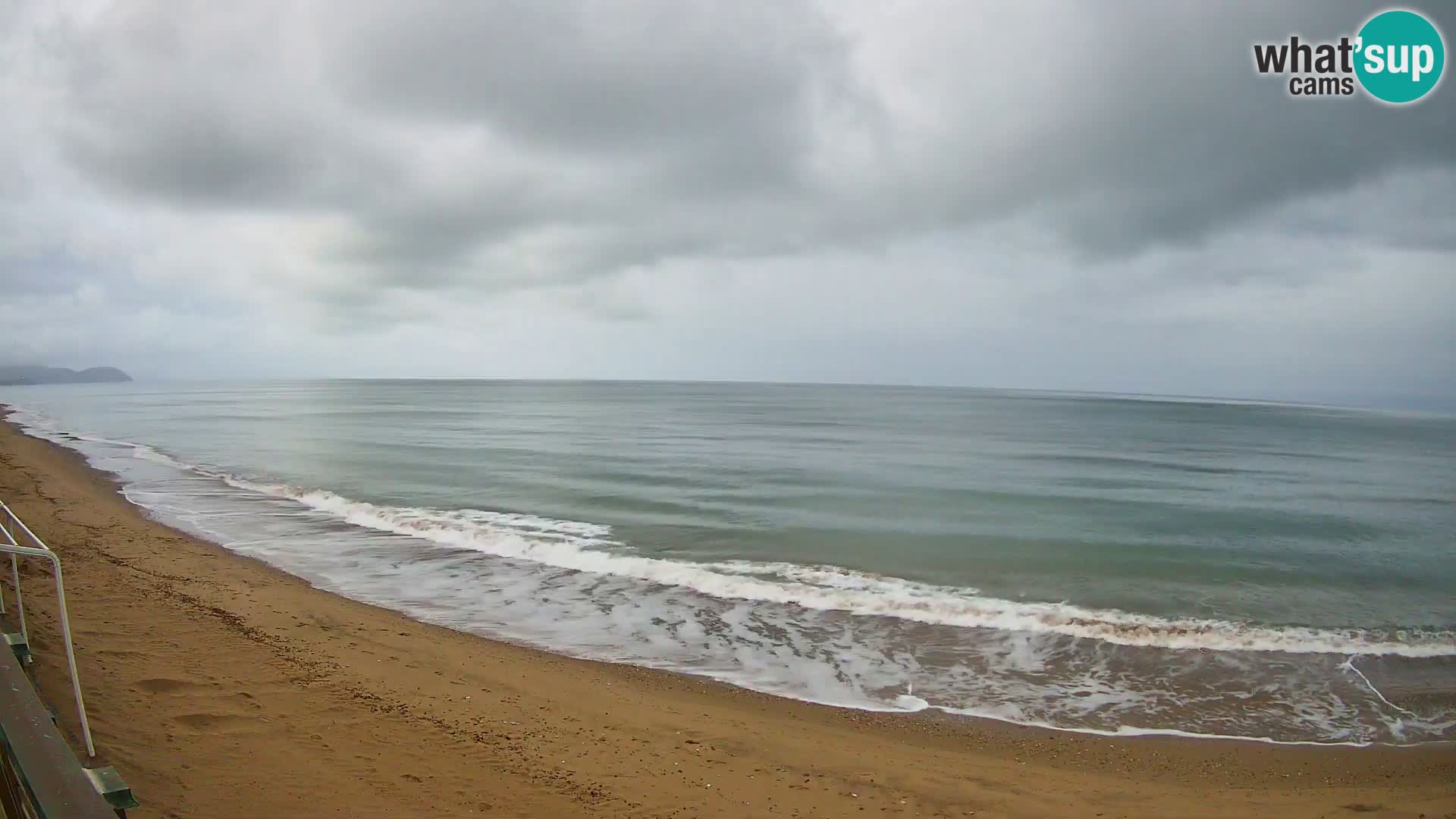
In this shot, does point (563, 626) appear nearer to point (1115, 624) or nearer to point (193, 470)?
point (1115, 624)

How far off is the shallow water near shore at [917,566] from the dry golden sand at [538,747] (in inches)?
34.1

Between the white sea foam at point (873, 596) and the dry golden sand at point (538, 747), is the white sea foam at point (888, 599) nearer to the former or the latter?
the white sea foam at point (873, 596)

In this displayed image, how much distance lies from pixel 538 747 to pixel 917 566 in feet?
38.6

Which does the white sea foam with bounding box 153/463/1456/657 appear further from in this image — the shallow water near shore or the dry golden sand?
the dry golden sand

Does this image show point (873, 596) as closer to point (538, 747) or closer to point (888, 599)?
point (888, 599)

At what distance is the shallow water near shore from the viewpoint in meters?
10.5

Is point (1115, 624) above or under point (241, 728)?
under

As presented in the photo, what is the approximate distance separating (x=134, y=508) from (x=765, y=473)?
75.9 ft

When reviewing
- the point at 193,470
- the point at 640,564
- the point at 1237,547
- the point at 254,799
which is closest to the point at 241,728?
the point at 254,799

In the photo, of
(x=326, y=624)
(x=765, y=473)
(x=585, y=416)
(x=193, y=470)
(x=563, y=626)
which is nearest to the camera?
(x=326, y=624)

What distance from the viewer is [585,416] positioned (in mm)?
79938

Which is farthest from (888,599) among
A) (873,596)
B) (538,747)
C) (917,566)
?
(538,747)

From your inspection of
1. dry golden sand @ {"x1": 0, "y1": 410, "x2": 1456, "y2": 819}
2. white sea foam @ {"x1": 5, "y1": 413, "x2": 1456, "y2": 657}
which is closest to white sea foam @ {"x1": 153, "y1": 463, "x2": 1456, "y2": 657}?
white sea foam @ {"x1": 5, "y1": 413, "x2": 1456, "y2": 657}

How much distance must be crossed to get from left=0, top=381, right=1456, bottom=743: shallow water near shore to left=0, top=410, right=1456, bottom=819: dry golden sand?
0.87 metres
